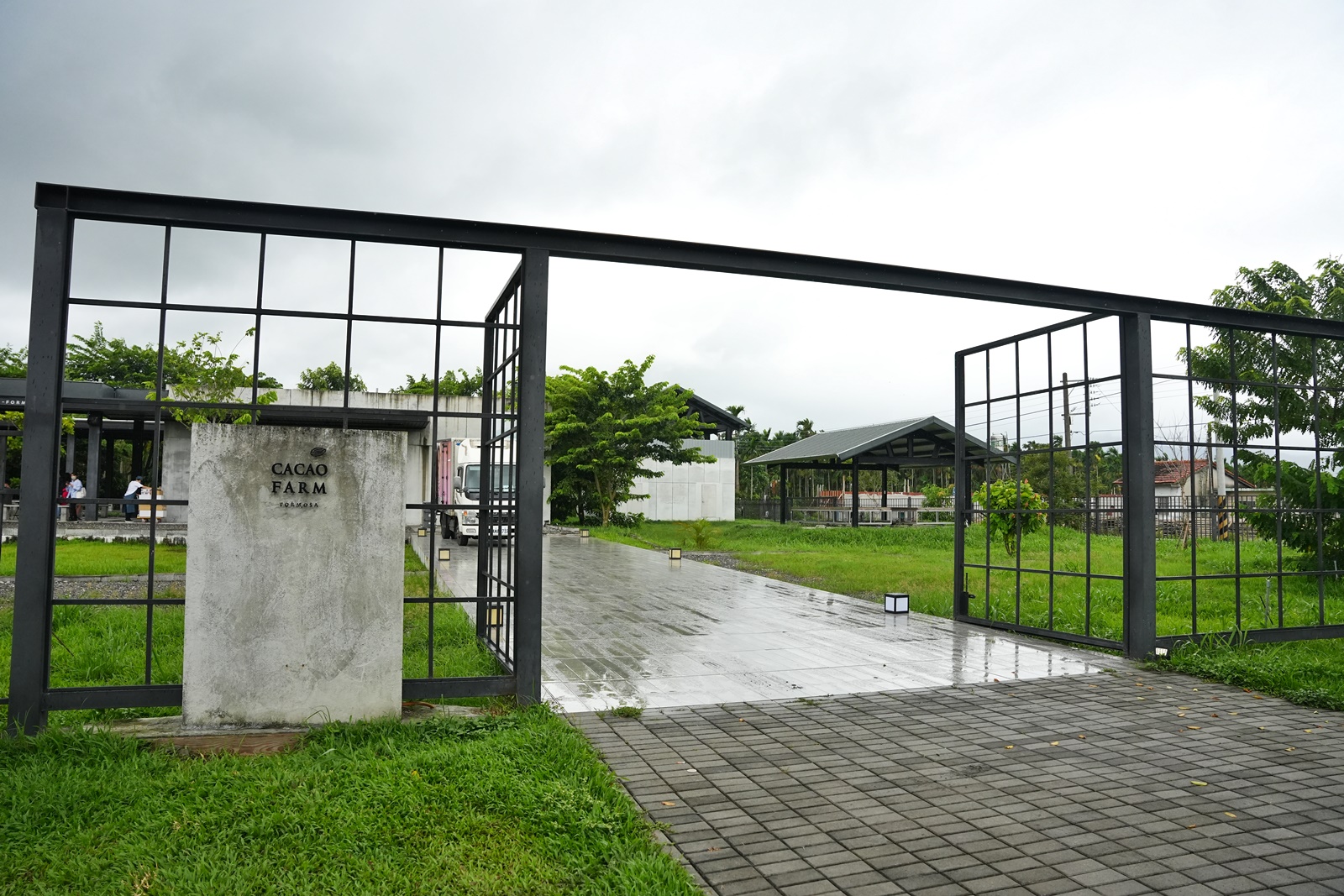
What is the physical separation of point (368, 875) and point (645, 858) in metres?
1.02

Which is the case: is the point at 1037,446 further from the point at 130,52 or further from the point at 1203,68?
the point at 130,52

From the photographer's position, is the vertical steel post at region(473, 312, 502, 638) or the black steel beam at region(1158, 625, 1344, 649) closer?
the vertical steel post at region(473, 312, 502, 638)

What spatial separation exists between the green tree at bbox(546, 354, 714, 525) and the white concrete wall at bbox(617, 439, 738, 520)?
18.6ft

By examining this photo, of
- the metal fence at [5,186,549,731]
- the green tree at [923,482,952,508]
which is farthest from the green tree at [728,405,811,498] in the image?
the metal fence at [5,186,549,731]

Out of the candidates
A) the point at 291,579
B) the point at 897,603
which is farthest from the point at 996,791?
the point at 897,603

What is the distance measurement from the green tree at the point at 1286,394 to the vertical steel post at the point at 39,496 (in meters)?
8.75

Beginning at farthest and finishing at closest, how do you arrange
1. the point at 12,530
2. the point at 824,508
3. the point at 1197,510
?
the point at 824,508
the point at 12,530
the point at 1197,510

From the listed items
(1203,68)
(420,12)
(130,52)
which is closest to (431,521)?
(420,12)

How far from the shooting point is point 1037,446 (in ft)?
29.3

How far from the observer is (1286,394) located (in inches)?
595

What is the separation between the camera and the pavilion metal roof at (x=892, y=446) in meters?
31.6

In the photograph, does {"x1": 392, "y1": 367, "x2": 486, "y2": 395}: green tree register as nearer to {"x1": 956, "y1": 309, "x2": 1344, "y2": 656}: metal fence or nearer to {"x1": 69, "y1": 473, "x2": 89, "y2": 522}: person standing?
{"x1": 69, "y1": 473, "x2": 89, "y2": 522}: person standing

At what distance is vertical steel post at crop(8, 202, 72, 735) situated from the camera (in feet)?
15.9

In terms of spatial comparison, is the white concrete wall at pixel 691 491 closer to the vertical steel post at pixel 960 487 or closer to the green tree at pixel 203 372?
the green tree at pixel 203 372
